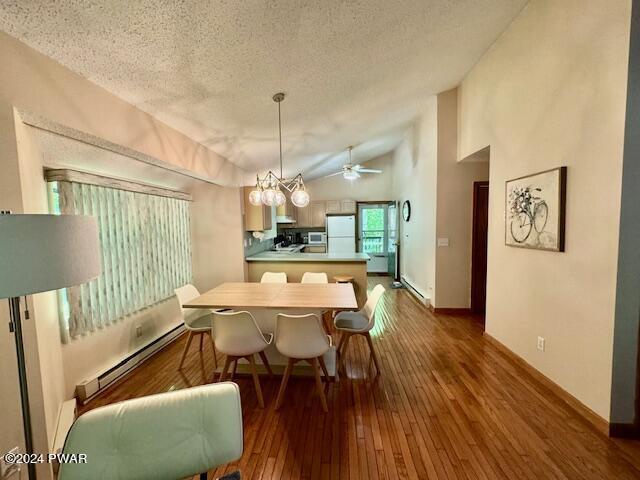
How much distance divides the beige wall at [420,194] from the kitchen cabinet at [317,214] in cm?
204

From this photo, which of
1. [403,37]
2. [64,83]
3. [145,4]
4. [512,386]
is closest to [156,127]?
[64,83]

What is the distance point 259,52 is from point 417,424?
2885 mm

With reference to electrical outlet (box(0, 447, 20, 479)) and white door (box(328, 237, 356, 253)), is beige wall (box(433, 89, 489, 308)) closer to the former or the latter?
white door (box(328, 237, 356, 253))

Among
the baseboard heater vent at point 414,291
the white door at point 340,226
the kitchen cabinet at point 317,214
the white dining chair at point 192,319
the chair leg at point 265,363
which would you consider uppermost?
the kitchen cabinet at point 317,214

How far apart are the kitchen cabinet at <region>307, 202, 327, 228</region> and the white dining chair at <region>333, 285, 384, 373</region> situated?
475 centimetres

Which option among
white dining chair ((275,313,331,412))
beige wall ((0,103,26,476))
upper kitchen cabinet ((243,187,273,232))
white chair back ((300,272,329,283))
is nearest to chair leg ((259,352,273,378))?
white dining chair ((275,313,331,412))

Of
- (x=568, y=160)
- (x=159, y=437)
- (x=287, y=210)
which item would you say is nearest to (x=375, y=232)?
(x=287, y=210)

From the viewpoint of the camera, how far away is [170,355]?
10.3ft

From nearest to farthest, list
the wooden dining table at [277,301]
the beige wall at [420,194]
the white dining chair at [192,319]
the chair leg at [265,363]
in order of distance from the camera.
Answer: the wooden dining table at [277,301] < the chair leg at [265,363] < the white dining chair at [192,319] < the beige wall at [420,194]

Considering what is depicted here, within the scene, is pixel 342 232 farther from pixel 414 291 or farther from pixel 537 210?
pixel 537 210

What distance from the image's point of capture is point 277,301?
2449 mm

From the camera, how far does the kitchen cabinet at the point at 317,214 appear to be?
7402 mm

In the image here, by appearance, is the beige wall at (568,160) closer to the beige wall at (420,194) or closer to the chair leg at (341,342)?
the beige wall at (420,194)

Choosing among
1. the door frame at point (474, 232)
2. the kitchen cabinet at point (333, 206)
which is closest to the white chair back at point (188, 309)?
the door frame at point (474, 232)
